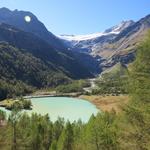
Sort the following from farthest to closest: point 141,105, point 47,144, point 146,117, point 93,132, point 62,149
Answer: point 47,144, point 62,149, point 93,132, point 141,105, point 146,117

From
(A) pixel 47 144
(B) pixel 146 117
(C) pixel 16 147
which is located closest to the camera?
(B) pixel 146 117

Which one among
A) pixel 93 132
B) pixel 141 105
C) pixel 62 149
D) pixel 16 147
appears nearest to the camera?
pixel 141 105

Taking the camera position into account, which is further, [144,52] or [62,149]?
[62,149]

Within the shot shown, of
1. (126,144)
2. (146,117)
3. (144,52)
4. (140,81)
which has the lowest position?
(126,144)

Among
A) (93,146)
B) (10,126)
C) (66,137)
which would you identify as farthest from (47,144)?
(93,146)

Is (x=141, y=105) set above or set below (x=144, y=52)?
below

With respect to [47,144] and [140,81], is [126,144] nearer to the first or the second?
[140,81]

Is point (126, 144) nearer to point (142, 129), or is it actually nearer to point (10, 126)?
point (142, 129)

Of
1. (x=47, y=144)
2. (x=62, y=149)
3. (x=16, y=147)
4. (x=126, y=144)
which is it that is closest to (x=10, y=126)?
(x=16, y=147)

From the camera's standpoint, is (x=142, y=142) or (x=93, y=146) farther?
(x=93, y=146)

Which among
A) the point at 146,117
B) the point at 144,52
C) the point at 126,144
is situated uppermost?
the point at 144,52
